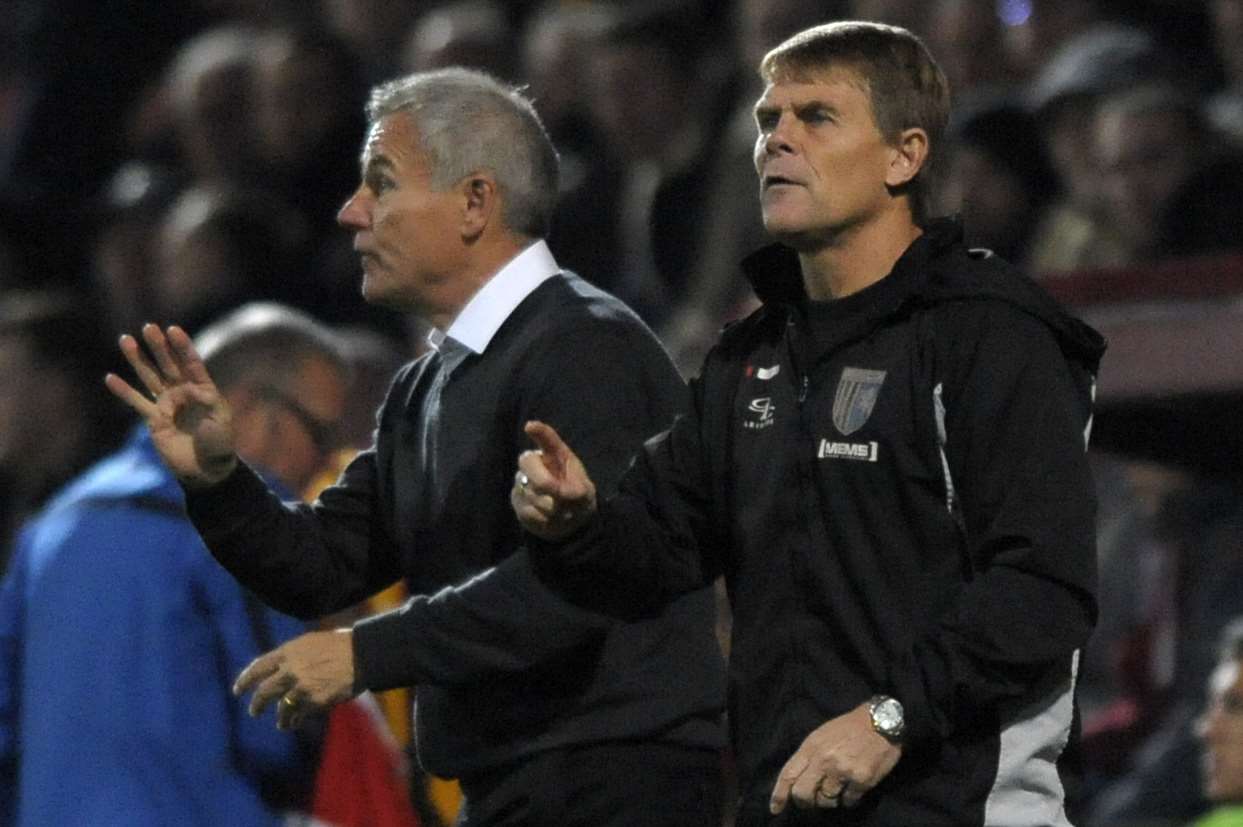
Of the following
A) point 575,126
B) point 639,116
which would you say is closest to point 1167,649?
point 639,116

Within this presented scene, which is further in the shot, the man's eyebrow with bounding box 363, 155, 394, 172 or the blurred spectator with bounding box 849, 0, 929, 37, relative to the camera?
the blurred spectator with bounding box 849, 0, 929, 37

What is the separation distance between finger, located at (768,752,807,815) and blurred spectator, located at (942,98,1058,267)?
13.8 ft

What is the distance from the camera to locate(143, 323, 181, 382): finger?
3662 mm

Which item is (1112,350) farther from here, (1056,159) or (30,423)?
(30,423)

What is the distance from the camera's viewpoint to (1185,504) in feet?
23.0

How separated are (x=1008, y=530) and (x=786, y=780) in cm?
38

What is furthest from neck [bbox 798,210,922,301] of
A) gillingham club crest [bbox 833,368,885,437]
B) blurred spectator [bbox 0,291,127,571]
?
blurred spectator [bbox 0,291,127,571]

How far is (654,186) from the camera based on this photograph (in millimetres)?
8047

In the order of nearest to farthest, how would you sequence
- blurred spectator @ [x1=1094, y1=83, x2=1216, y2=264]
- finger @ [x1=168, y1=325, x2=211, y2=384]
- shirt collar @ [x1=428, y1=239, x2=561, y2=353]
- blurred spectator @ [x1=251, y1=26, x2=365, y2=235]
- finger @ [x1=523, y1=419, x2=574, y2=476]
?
finger @ [x1=523, y1=419, x2=574, y2=476]
finger @ [x1=168, y1=325, x2=211, y2=384]
shirt collar @ [x1=428, y1=239, x2=561, y2=353]
blurred spectator @ [x1=1094, y1=83, x2=1216, y2=264]
blurred spectator @ [x1=251, y1=26, x2=365, y2=235]

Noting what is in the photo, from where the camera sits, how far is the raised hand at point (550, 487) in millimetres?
3250

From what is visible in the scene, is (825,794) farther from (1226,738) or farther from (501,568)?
(1226,738)

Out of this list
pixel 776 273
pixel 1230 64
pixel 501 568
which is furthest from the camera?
pixel 1230 64

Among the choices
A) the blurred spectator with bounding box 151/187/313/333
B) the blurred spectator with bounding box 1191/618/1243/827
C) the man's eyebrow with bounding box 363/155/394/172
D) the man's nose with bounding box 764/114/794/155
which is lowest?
the blurred spectator with bounding box 1191/618/1243/827

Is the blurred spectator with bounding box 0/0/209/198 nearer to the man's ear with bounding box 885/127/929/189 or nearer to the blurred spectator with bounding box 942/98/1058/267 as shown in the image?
the blurred spectator with bounding box 942/98/1058/267
